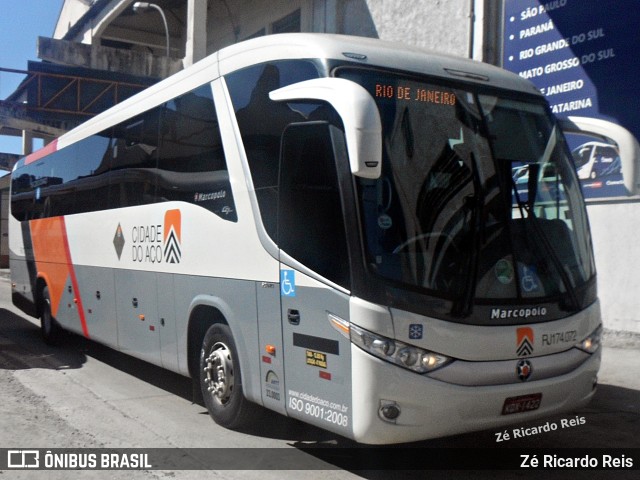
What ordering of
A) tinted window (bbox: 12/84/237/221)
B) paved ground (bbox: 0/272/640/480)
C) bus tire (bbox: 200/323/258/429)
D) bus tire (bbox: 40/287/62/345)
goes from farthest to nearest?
bus tire (bbox: 40/287/62/345), tinted window (bbox: 12/84/237/221), bus tire (bbox: 200/323/258/429), paved ground (bbox: 0/272/640/480)

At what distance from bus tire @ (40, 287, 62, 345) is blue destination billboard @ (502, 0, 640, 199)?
8497mm

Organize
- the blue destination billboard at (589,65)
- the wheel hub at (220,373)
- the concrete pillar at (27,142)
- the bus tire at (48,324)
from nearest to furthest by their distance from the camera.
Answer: the wheel hub at (220,373)
the blue destination billboard at (589,65)
the bus tire at (48,324)
the concrete pillar at (27,142)

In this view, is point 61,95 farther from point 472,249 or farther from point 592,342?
point 592,342

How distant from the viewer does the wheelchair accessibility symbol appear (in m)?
5.46

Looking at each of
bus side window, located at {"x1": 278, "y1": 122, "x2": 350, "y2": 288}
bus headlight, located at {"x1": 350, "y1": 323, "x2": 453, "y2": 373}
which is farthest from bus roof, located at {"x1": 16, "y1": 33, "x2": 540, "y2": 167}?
bus headlight, located at {"x1": 350, "y1": 323, "x2": 453, "y2": 373}

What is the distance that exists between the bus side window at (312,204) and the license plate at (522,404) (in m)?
1.38

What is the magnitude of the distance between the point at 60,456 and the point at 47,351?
5893 millimetres

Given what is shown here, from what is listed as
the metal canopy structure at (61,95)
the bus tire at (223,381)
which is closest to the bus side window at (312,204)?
the bus tire at (223,381)

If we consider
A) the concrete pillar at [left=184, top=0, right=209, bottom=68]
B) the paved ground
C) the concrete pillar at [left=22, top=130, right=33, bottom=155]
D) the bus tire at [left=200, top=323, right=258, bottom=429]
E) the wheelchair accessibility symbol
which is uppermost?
the concrete pillar at [left=184, top=0, right=209, bottom=68]

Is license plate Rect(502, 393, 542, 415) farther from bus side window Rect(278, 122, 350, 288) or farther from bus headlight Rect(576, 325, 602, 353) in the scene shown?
bus side window Rect(278, 122, 350, 288)

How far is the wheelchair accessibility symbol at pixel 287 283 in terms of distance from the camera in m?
5.46

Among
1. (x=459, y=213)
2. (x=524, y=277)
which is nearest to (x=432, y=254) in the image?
(x=459, y=213)

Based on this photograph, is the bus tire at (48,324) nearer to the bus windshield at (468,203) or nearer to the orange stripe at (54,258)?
the orange stripe at (54,258)

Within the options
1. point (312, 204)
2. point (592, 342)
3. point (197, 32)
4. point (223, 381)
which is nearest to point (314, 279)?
point (312, 204)
